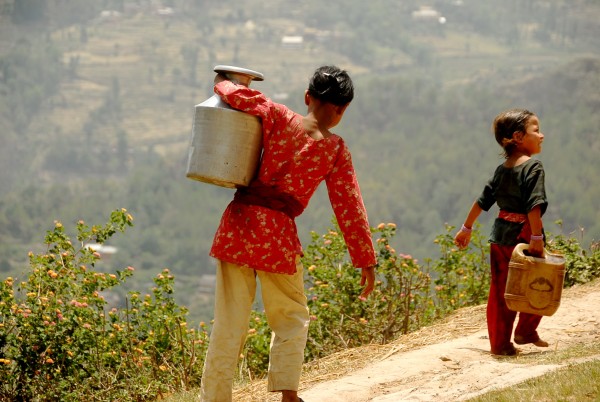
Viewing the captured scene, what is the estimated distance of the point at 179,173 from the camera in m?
107

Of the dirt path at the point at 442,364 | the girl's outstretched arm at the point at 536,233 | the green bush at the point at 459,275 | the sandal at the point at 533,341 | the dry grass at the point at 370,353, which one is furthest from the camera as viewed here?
the green bush at the point at 459,275

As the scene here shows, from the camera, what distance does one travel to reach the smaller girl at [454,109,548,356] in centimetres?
619

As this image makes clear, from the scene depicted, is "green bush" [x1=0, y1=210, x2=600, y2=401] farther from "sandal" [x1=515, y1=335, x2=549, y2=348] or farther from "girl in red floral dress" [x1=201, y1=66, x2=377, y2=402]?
"girl in red floral dress" [x1=201, y1=66, x2=377, y2=402]

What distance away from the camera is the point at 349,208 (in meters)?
5.32

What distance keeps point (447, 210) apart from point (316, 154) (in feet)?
277

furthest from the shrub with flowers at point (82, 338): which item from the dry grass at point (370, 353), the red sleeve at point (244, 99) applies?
the red sleeve at point (244, 99)

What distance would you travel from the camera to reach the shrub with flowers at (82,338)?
24.0 ft

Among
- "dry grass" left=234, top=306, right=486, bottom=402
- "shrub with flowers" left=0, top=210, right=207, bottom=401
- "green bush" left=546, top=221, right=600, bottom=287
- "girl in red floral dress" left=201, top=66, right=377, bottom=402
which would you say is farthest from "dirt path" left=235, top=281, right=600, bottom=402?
"shrub with flowers" left=0, top=210, right=207, bottom=401

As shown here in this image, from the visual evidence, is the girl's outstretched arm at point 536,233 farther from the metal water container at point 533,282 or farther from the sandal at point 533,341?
the sandal at point 533,341

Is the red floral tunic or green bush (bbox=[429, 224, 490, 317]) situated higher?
the red floral tunic

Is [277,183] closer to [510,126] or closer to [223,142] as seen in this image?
[223,142]

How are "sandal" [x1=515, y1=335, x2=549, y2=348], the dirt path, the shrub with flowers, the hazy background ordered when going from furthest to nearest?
the hazy background → the shrub with flowers → "sandal" [x1=515, y1=335, x2=549, y2=348] → the dirt path

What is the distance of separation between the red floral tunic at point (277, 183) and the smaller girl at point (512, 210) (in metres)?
1.38

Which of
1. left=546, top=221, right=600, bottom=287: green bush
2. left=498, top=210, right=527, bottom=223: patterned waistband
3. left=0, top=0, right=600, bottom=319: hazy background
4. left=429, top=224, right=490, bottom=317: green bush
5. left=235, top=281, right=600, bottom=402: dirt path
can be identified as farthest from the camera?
left=0, top=0, right=600, bottom=319: hazy background
